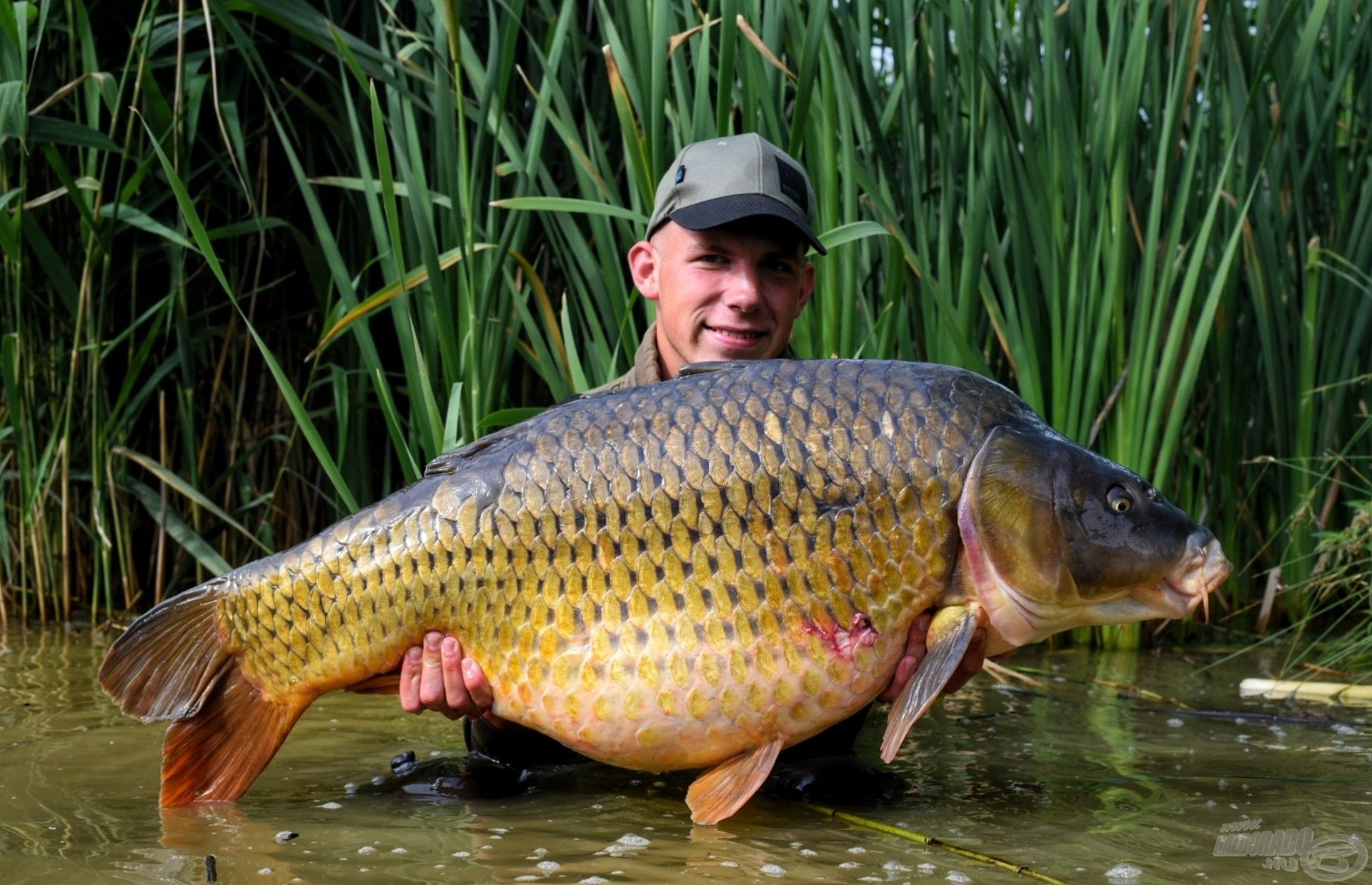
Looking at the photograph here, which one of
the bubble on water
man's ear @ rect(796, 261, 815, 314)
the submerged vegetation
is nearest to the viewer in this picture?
the bubble on water

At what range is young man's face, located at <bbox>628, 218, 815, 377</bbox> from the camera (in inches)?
102

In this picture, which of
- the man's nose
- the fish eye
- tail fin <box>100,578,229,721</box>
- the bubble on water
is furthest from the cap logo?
the bubble on water

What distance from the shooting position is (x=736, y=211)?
99.4 inches

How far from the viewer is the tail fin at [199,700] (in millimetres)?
1987

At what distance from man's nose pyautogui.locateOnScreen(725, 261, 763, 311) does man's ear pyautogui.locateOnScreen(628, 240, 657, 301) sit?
24 cm

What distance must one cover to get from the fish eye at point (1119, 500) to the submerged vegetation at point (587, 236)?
3.13 feet

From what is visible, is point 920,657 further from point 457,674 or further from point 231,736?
point 231,736

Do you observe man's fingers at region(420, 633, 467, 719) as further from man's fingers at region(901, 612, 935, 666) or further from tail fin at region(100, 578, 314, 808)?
man's fingers at region(901, 612, 935, 666)

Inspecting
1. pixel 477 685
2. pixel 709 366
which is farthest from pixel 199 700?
pixel 709 366

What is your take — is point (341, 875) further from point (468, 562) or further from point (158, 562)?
point (158, 562)

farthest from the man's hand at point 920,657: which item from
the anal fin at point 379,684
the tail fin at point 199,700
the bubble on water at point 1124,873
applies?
the tail fin at point 199,700

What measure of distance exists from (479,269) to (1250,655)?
6.41ft

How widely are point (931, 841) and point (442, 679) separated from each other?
67cm

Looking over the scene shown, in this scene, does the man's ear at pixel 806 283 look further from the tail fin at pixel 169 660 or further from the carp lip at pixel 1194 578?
the tail fin at pixel 169 660
